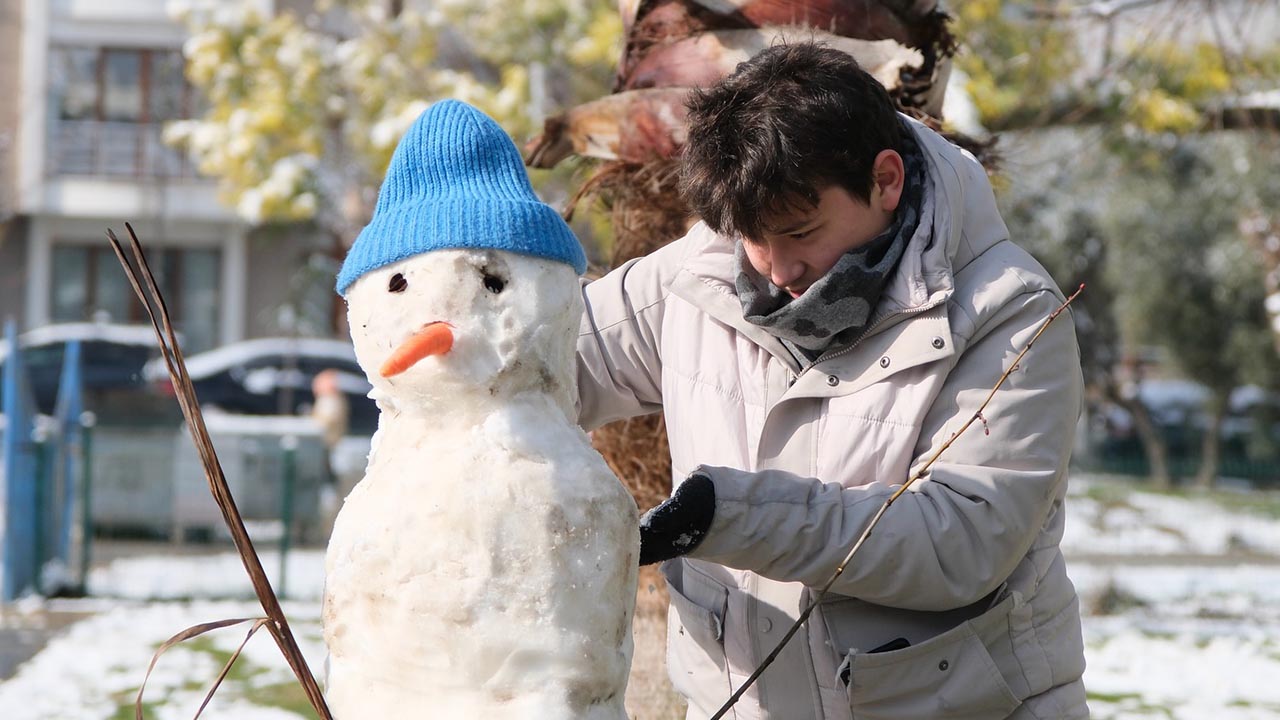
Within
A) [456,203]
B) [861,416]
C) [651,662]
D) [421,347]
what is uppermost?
[456,203]

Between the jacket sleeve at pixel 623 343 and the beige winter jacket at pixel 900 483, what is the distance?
15 centimetres

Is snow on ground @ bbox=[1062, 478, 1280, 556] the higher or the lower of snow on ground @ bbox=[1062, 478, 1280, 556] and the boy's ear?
the lower

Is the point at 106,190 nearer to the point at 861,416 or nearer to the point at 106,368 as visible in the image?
the point at 106,368

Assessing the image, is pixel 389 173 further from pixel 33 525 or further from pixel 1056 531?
pixel 33 525


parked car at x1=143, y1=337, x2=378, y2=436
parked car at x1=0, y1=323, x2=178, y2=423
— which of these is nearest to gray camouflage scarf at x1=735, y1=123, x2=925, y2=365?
parked car at x1=143, y1=337, x2=378, y2=436

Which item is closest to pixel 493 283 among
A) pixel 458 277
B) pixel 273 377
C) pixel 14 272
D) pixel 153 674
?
pixel 458 277

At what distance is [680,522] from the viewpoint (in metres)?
1.96

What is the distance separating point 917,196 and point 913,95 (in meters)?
1.26

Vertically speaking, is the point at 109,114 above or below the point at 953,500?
below

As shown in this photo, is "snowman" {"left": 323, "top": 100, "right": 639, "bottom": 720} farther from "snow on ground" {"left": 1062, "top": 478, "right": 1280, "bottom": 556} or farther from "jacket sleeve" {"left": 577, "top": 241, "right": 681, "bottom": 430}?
"snow on ground" {"left": 1062, "top": 478, "right": 1280, "bottom": 556}

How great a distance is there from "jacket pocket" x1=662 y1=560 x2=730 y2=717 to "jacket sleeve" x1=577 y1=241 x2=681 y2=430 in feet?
1.15

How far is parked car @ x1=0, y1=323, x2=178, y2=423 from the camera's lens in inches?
674

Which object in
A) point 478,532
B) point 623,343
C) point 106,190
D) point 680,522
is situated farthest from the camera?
point 106,190

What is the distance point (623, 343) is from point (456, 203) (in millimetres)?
778
